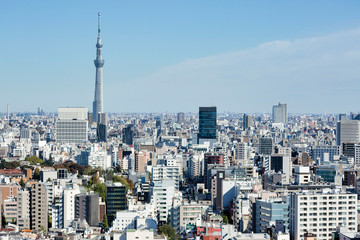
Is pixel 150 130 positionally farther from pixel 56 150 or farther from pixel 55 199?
pixel 55 199

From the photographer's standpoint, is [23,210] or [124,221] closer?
[124,221]

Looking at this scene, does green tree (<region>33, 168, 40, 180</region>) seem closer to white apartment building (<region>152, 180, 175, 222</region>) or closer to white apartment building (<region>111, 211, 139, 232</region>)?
white apartment building (<region>152, 180, 175, 222</region>)

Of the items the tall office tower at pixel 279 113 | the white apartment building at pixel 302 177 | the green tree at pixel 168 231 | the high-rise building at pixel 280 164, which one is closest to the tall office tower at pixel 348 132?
the high-rise building at pixel 280 164

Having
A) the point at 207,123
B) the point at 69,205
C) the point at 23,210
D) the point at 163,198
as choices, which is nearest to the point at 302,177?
the point at 163,198

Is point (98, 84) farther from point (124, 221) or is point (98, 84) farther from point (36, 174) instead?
point (124, 221)

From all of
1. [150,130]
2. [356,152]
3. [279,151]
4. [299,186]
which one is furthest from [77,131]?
[299,186]

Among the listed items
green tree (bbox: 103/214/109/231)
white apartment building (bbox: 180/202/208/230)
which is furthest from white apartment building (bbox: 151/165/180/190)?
white apartment building (bbox: 180/202/208/230)

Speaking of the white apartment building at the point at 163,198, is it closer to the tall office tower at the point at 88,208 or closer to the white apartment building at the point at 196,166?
the tall office tower at the point at 88,208

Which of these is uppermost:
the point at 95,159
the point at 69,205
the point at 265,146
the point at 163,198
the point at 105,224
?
the point at 265,146

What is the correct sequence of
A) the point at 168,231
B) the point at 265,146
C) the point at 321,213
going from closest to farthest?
1. the point at 321,213
2. the point at 168,231
3. the point at 265,146
